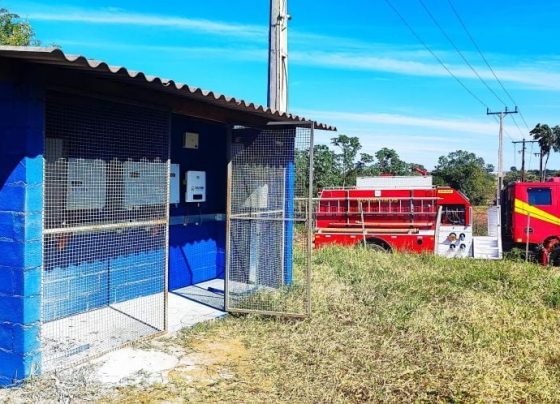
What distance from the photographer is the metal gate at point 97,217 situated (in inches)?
206

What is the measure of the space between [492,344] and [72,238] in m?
4.90

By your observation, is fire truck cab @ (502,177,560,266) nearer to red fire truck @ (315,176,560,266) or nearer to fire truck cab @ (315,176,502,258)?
red fire truck @ (315,176,560,266)

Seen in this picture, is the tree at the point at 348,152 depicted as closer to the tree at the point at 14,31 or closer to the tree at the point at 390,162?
the tree at the point at 390,162

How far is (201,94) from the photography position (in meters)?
5.22

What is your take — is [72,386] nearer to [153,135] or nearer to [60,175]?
[60,175]

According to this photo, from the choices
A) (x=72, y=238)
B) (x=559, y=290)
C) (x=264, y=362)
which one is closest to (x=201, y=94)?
(x=72, y=238)

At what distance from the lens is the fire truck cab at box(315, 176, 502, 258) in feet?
42.8

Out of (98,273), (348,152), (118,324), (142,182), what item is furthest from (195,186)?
(348,152)

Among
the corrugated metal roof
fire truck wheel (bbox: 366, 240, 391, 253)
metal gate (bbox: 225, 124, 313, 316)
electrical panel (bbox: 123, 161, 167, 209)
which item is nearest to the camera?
the corrugated metal roof

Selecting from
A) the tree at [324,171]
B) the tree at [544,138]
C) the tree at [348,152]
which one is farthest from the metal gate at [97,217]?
the tree at [544,138]

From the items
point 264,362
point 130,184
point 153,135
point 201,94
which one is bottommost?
point 264,362

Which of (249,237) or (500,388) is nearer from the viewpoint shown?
(500,388)

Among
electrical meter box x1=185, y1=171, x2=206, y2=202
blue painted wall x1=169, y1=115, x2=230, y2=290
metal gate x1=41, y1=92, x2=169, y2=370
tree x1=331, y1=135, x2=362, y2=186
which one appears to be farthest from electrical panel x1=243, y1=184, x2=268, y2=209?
tree x1=331, y1=135, x2=362, y2=186

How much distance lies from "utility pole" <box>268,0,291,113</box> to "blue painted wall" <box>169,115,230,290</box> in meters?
1.05
